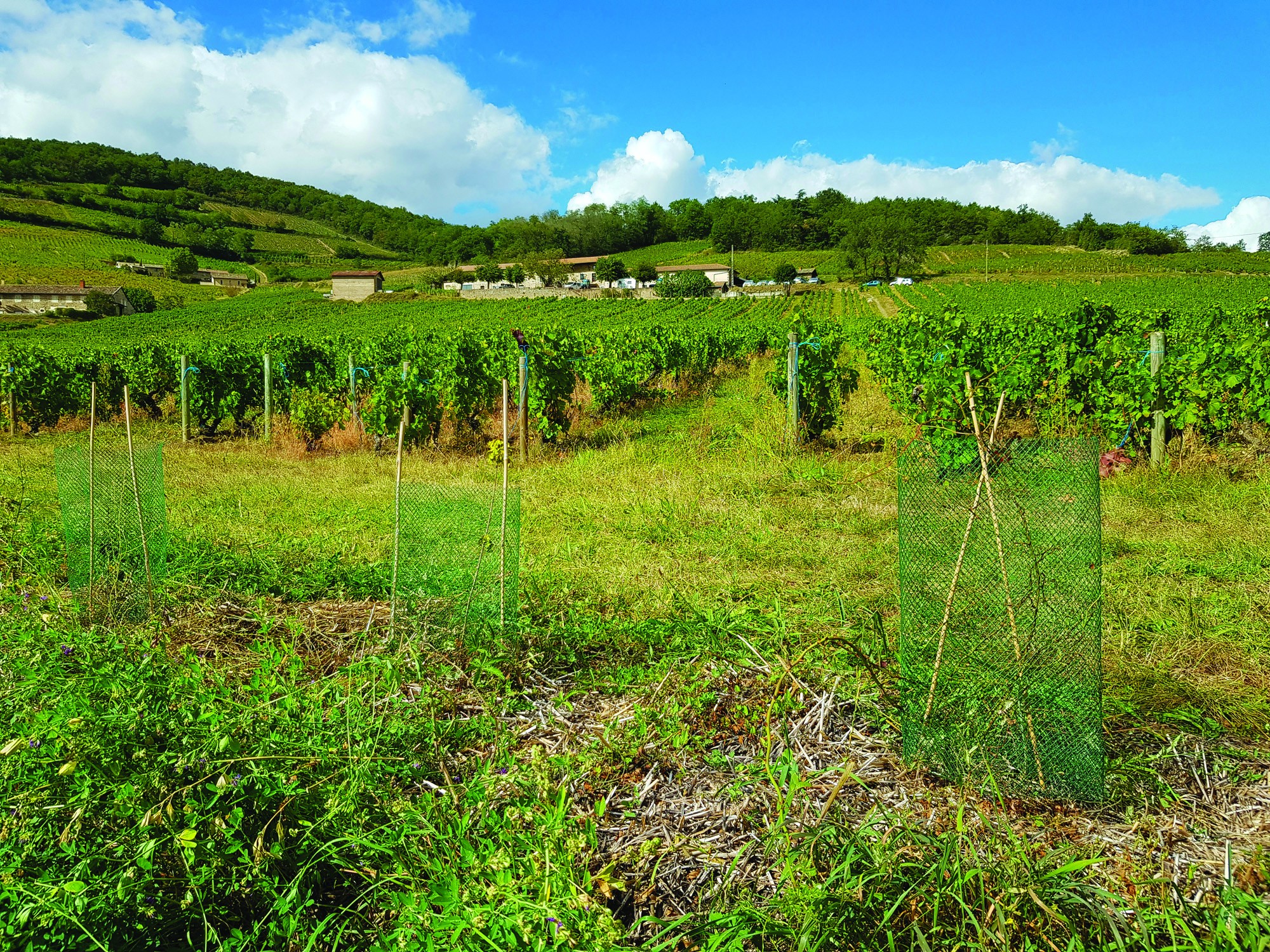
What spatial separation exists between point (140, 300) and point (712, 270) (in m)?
56.1

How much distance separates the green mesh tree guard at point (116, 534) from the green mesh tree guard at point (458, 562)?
1.34 meters

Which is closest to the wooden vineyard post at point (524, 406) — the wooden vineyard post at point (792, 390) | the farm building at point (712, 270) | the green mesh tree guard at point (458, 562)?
the wooden vineyard post at point (792, 390)

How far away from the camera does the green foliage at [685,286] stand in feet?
227

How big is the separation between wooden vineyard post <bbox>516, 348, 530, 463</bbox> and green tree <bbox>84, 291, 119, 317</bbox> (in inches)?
2174

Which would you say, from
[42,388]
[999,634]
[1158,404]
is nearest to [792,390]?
[1158,404]

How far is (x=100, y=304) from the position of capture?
53.9 meters

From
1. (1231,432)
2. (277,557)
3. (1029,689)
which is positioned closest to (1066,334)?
(1231,432)

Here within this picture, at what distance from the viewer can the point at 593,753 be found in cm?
290

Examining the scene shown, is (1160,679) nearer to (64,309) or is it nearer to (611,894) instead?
(611,894)

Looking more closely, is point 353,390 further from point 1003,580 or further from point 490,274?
point 490,274

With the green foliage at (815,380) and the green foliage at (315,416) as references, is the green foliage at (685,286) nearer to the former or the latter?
the green foliage at (315,416)

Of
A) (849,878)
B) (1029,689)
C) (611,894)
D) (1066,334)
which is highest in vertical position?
(1066,334)

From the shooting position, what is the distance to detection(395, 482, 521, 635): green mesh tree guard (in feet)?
13.3

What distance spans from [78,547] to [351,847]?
352 centimetres
